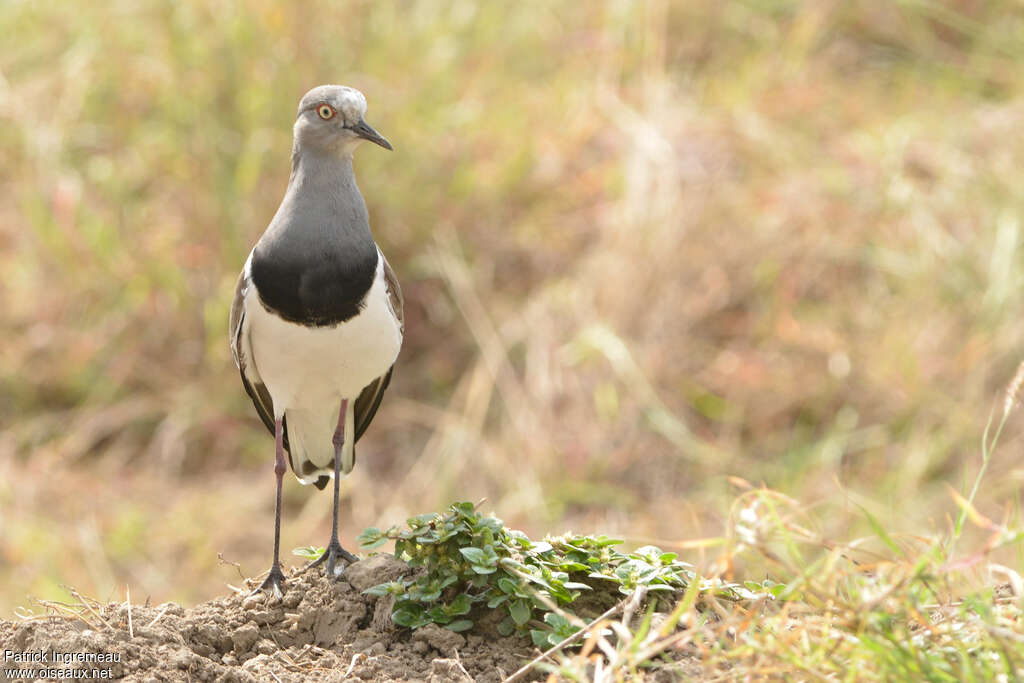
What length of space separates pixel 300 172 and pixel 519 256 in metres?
3.82

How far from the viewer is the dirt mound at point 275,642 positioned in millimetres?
2770

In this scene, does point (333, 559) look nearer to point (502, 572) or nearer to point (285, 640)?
point (285, 640)

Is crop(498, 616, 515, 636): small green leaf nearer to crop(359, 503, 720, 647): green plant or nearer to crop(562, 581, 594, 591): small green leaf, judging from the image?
crop(359, 503, 720, 647): green plant

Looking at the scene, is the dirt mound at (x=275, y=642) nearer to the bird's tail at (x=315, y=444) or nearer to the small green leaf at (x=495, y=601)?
the small green leaf at (x=495, y=601)

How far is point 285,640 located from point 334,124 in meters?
1.44

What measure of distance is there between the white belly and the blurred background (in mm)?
2444

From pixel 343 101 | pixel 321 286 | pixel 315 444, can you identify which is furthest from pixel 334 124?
pixel 315 444

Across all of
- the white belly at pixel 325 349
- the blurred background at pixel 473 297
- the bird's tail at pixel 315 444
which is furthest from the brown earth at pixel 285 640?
the blurred background at pixel 473 297

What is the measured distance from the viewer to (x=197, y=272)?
23.0 ft

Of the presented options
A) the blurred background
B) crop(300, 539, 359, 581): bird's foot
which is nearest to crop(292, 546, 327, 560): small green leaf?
crop(300, 539, 359, 581): bird's foot

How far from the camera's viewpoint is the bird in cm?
360

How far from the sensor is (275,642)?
10.2 feet

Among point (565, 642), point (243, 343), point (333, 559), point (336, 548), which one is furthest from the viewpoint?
point (243, 343)

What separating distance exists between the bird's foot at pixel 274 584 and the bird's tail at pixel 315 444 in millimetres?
856
